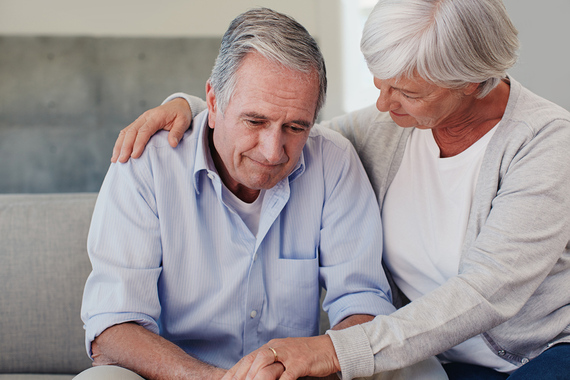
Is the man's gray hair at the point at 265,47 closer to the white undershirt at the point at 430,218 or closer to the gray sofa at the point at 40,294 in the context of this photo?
the white undershirt at the point at 430,218

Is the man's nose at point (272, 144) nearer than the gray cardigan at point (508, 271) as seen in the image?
No

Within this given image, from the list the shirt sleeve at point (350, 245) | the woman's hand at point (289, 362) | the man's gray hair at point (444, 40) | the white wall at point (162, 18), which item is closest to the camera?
the woman's hand at point (289, 362)

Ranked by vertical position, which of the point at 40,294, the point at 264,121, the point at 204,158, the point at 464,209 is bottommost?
the point at 40,294

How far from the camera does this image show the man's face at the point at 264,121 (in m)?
1.18

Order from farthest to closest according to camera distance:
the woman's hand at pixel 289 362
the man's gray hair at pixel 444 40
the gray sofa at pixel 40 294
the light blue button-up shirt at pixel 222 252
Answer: the gray sofa at pixel 40 294
the light blue button-up shirt at pixel 222 252
the man's gray hair at pixel 444 40
the woman's hand at pixel 289 362

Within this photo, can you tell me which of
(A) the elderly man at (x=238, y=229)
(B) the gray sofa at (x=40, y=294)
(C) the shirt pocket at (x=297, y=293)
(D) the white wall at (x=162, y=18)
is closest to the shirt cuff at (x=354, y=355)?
(A) the elderly man at (x=238, y=229)

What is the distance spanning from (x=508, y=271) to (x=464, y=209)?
0.75ft

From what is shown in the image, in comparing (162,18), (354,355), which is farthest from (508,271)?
(162,18)

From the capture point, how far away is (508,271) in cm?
112

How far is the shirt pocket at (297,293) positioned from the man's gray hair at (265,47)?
434mm

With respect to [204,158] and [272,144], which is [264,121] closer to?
[272,144]

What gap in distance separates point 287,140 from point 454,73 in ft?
1.31

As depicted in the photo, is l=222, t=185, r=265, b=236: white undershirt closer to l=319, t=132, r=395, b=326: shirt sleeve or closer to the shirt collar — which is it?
the shirt collar

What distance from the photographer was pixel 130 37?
12.5ft
